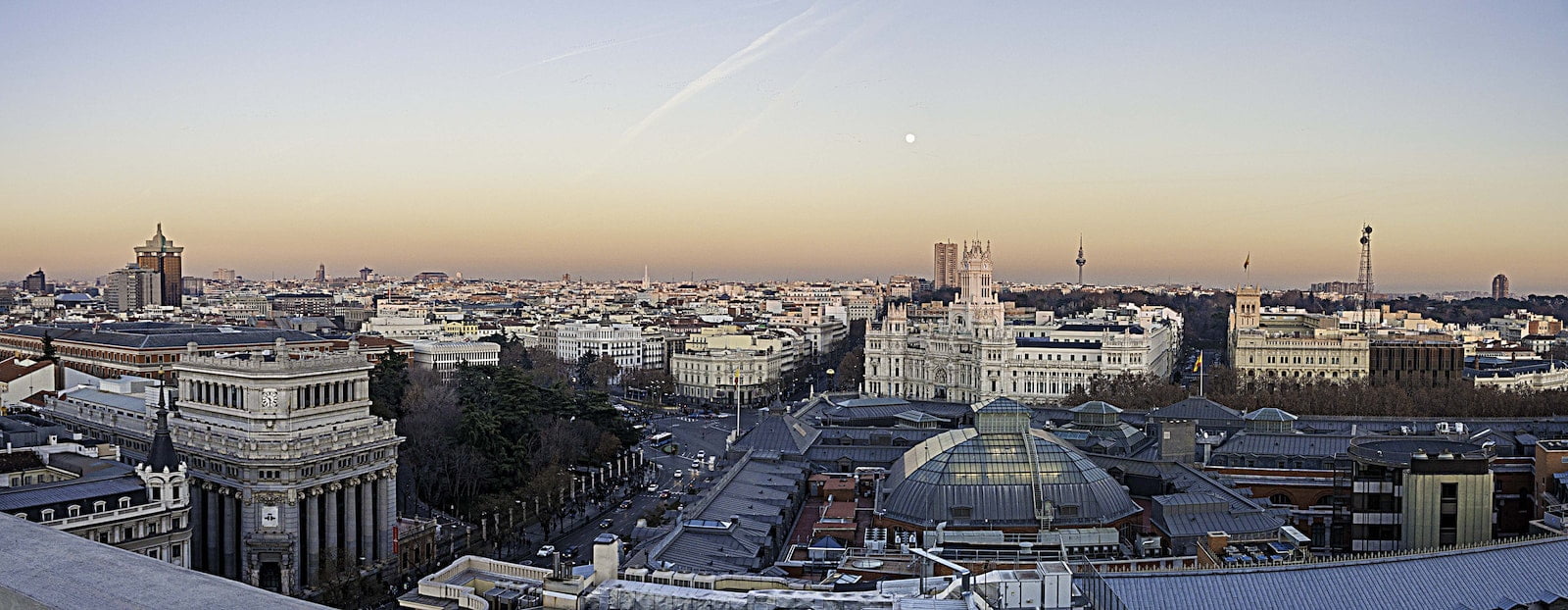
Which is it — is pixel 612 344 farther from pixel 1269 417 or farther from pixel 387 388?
pixel 1269 417

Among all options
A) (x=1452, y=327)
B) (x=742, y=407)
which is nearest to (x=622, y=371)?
(x=742, y=407)

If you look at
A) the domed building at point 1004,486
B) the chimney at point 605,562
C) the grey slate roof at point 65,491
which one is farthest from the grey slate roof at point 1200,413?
the grey slate roof at point 65,491

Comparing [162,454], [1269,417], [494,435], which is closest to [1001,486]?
[162,454]

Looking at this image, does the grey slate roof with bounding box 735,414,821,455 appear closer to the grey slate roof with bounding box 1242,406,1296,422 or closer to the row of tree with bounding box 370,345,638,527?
the row of tree with bounding box 370,345,638,527

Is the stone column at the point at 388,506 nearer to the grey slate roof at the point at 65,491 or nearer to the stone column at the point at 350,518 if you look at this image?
the stone column at the point at 350,518

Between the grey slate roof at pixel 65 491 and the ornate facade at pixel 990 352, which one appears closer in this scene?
the grey slate roof at pixel 65 491

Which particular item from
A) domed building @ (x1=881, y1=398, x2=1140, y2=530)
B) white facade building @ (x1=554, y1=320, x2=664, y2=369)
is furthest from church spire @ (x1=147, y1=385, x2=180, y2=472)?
white facade building @ (x1=554, y1=320, x2=664, y2=369)

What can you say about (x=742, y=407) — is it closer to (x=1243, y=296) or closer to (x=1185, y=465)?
(x=1243, y=296)
